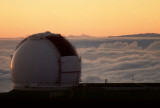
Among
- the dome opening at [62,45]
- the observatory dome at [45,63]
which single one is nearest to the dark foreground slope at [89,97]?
the observatory dome at [45,63]

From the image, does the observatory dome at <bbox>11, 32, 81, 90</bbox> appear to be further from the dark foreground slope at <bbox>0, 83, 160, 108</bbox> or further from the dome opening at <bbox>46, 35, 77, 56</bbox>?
the dark foreground slope at <bbox>0, 83, 160, 108</bbox>

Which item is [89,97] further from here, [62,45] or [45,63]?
[62,45]

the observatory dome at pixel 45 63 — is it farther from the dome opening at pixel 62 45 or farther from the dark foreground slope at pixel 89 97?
the dark foreground slope at pixel 89 97

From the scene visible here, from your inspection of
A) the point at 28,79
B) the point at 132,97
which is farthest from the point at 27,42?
the point at 132,97

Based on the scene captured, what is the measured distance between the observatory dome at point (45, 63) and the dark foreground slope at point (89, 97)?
1303 millimetres

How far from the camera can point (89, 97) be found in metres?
52.9

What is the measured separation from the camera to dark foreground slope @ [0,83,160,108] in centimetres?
4784

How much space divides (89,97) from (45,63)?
25.7 ft

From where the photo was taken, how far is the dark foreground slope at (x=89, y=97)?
4784 centimetres

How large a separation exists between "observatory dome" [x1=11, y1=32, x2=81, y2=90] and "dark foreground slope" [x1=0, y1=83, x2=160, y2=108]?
1.30 m

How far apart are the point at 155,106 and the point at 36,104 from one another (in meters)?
14.4

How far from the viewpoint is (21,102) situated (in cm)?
4819

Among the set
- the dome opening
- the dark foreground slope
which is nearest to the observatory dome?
the dome opening

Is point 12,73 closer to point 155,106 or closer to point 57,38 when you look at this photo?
point 57,38
